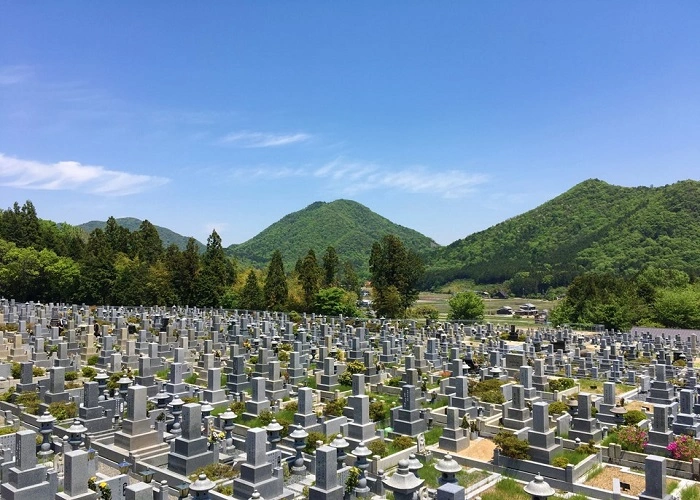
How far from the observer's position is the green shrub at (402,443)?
15297mm

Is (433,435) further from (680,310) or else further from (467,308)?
(680,310)

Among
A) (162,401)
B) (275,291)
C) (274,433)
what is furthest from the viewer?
(275,291)

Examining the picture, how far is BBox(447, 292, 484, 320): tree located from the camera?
176ft

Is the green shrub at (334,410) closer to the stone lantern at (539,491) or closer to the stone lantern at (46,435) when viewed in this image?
the stone lantern at (46,435)

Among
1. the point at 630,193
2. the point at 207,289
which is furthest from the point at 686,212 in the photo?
the point at 207,289

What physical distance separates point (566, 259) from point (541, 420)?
122035 millimetres

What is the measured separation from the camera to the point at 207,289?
185 ft

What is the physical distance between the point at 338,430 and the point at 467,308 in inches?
1567

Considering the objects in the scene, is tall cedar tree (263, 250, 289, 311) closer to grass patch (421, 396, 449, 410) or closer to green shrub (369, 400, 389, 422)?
grass patch (421, 396, 449, 410)

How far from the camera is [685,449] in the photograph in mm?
13609

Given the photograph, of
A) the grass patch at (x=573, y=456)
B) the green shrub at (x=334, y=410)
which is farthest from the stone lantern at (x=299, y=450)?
the grass patch at (x=573, y=456)

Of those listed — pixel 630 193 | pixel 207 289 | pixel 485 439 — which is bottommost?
pixel 485 439

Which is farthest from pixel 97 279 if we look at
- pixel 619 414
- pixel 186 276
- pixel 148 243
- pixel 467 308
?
pixel 619 414

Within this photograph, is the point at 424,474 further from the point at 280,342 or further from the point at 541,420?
the point at 280,342
